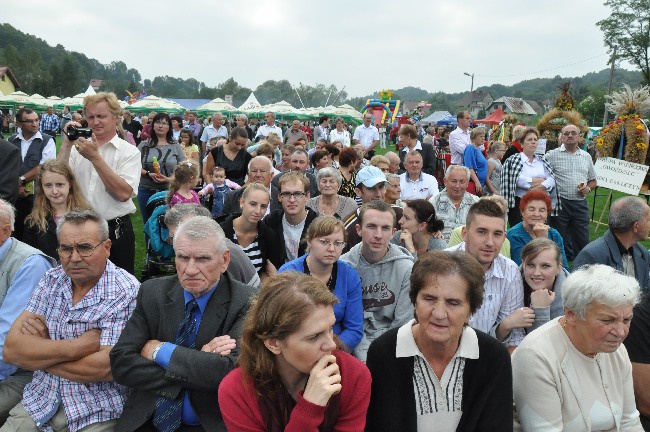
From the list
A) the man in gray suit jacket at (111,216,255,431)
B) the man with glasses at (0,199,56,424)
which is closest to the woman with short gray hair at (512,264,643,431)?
the man in gray suit jacket at (111,216,255,431)

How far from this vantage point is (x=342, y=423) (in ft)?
6.68

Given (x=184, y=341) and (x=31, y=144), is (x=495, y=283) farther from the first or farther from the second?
(x=31, y=144)

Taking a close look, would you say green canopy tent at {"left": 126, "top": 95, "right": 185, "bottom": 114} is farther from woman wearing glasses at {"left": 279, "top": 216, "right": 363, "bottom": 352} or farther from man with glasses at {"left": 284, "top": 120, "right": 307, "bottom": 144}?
woman wearing glasses at {"left": 279, "top": 216, "right": 363, "bottom": 352}

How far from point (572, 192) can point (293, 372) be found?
6146mm

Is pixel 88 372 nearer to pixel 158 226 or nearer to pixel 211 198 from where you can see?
pixel 158 226

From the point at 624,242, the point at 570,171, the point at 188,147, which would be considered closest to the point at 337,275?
the point at 624,242

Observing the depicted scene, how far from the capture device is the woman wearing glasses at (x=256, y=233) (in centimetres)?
452

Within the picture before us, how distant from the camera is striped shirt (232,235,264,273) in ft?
14.9

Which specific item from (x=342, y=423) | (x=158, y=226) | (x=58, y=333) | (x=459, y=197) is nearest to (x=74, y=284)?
(x=58, y=333)

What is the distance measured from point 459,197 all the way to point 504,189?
6.21 feet

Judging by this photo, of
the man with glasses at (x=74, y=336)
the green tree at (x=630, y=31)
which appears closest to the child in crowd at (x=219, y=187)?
the man with glasses at (x=74, y=336)

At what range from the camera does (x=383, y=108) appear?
3981 cm

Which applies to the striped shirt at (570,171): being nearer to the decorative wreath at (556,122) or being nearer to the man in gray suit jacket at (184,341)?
the decorative wreath at (556,122)

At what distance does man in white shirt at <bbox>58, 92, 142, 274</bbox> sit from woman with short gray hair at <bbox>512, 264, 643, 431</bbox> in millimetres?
2999
